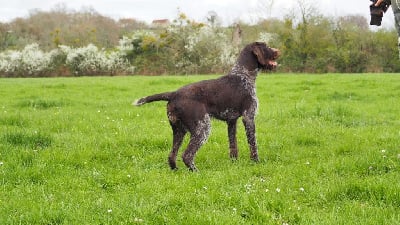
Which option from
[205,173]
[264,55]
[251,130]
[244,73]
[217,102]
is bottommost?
[205,173]

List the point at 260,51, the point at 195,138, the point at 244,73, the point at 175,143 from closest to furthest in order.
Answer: the point at 195,138 < the point at 175,143 < the point at 244,73 < the point at 260,51

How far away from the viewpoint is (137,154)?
332 inches

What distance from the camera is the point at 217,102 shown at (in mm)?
7512

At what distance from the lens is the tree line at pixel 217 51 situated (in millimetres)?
40688

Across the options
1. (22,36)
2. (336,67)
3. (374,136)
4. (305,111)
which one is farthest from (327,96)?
(22,36)

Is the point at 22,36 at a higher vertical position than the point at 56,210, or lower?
higher

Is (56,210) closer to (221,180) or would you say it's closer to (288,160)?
(221,180)

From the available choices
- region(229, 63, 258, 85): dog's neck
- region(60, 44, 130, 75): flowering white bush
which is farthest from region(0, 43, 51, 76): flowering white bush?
region(229, 63, 258, 85): dog's neck

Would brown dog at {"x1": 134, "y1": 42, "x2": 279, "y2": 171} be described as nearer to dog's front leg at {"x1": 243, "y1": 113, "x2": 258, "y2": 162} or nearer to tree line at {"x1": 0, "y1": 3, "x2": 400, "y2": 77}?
dog's front leg at {"x1": 243, "y1": 113, "x2": 258, "y2": 162}

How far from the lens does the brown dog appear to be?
7.12 metres

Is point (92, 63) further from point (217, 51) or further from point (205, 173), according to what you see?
point (205, 173)

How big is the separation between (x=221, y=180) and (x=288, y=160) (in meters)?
1.79

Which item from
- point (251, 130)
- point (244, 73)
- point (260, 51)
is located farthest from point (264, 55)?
point (251, 130)

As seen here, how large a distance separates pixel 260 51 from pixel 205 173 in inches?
103
